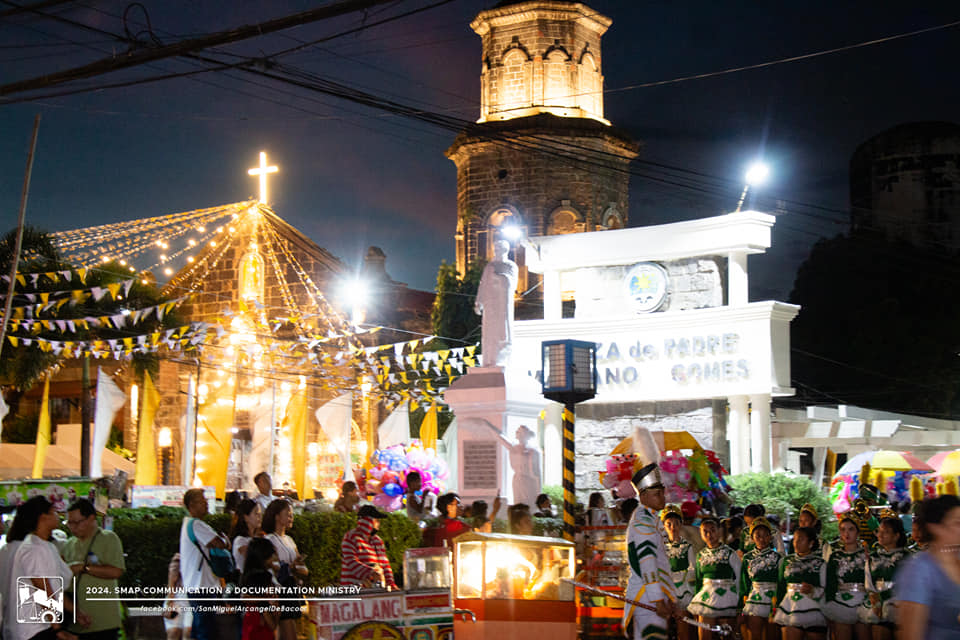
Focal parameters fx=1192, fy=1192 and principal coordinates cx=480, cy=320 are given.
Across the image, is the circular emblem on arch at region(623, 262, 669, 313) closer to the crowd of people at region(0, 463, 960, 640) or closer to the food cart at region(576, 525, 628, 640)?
the crowd of people at region(0, 463, 960, 640)

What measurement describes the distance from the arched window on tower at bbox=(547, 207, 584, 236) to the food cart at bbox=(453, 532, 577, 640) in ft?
122

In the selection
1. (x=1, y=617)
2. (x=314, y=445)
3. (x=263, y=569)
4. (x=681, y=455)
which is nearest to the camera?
(x=1, y=617)

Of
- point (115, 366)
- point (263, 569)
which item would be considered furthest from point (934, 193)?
point (263, 569)

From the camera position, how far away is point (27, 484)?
16.7m

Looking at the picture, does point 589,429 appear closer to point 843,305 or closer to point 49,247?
point 49,247

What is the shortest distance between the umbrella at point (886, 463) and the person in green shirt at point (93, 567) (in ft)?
59.7

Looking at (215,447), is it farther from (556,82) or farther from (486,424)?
(556,82)

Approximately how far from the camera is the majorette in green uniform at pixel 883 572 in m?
10.6

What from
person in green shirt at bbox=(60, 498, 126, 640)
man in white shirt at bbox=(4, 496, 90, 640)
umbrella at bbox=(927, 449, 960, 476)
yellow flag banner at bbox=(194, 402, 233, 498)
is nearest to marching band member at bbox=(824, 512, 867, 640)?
person in green shirt at bbox=(60, 498, 126, 640)

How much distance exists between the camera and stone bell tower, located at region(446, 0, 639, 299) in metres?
47.0

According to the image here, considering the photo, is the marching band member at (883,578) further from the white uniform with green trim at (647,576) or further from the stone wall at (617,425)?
the stone wall at (617,425)

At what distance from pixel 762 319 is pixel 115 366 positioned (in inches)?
1191

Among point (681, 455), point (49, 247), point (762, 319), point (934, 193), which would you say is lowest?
point (681, 455)

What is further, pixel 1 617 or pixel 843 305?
pixel 843 305
